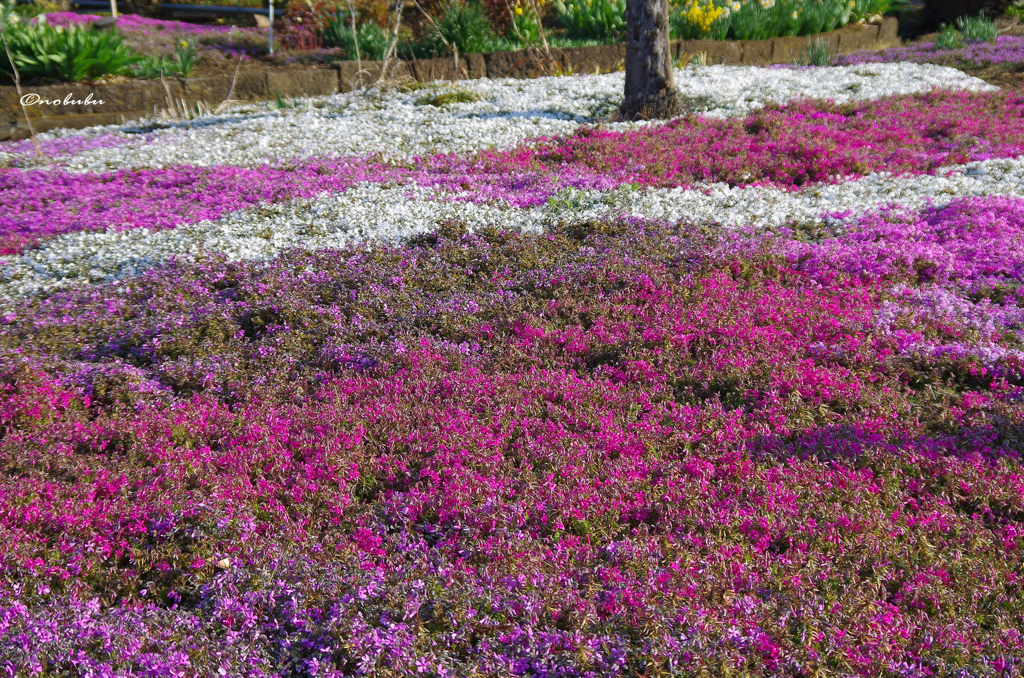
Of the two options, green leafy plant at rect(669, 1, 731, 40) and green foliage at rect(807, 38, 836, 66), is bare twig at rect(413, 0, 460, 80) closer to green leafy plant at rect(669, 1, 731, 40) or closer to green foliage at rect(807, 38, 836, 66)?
green leafy plant at rect(669, 1, 731, 40)

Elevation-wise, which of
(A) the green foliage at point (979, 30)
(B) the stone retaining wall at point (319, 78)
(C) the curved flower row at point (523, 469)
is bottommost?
(C) the curved flower row at point (523, 469)

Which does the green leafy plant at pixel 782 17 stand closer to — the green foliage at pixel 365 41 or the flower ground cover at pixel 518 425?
the green foliage at pixel 365 41

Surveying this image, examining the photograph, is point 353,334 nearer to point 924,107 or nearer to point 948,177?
point 948,177

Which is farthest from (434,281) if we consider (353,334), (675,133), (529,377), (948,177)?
(948,177)

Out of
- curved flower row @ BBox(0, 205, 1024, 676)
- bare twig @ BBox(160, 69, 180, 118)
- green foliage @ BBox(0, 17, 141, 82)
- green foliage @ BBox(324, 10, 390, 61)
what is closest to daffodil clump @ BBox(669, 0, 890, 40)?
green foliage @ BBox(324, 10, 390, 61)

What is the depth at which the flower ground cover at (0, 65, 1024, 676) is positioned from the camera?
2.88 m

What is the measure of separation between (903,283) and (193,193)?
25.5 feet

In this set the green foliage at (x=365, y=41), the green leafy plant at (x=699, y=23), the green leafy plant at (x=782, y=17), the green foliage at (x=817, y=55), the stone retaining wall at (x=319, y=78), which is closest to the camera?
the stone retaining wall at (x=319, y=78)

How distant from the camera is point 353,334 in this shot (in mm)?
5602

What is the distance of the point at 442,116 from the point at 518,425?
9.05 metres

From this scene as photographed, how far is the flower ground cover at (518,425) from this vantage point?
9.43 ft

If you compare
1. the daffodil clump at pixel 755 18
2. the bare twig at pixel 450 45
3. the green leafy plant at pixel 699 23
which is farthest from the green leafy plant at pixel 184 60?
the daffodil clump at pixel 755 18

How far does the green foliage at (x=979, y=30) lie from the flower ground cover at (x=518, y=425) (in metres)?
11.5

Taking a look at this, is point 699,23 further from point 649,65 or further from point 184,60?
point 184,60
